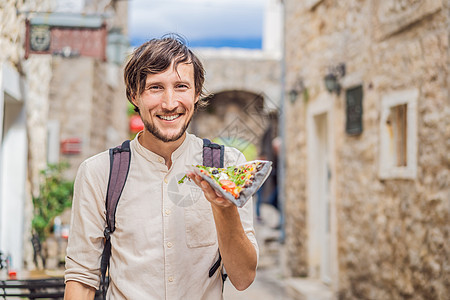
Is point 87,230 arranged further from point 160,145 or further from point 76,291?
point 160,145

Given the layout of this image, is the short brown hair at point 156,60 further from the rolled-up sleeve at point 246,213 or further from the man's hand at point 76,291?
the man's hand at point 76,291

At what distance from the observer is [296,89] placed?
25.9ft

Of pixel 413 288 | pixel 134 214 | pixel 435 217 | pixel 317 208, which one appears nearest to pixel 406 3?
pixel 435 217

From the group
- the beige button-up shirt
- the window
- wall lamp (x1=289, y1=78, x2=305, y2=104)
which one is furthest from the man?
wall lamp (x1=289, y1=78, x2=305, y2=104)

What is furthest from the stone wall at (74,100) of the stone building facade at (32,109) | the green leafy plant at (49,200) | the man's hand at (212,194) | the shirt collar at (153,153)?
the man's hand at (212,194)

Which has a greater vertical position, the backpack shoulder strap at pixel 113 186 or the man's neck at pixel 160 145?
the man's neck at pixel 160 145

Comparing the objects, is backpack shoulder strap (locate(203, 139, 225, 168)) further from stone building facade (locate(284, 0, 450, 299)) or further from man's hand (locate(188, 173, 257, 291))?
stone building facade (locate(284, 0, 450, 299))

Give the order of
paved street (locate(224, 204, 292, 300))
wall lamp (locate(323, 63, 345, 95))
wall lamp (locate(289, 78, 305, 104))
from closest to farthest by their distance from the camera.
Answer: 1. wall lamp (locate(323, 63, 345, 95))
2. paved street (locate(224, 204, 292, 300))
3. wall lamp (locate(289, 78, 305, 104))

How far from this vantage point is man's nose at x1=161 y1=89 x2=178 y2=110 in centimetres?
156

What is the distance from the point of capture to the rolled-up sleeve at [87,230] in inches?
61.7

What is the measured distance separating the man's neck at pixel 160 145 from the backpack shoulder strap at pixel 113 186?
0.19 feet

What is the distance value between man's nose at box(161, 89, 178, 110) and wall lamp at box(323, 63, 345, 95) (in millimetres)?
4805

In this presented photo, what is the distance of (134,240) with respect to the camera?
5.06ft

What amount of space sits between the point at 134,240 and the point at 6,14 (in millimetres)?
3425
